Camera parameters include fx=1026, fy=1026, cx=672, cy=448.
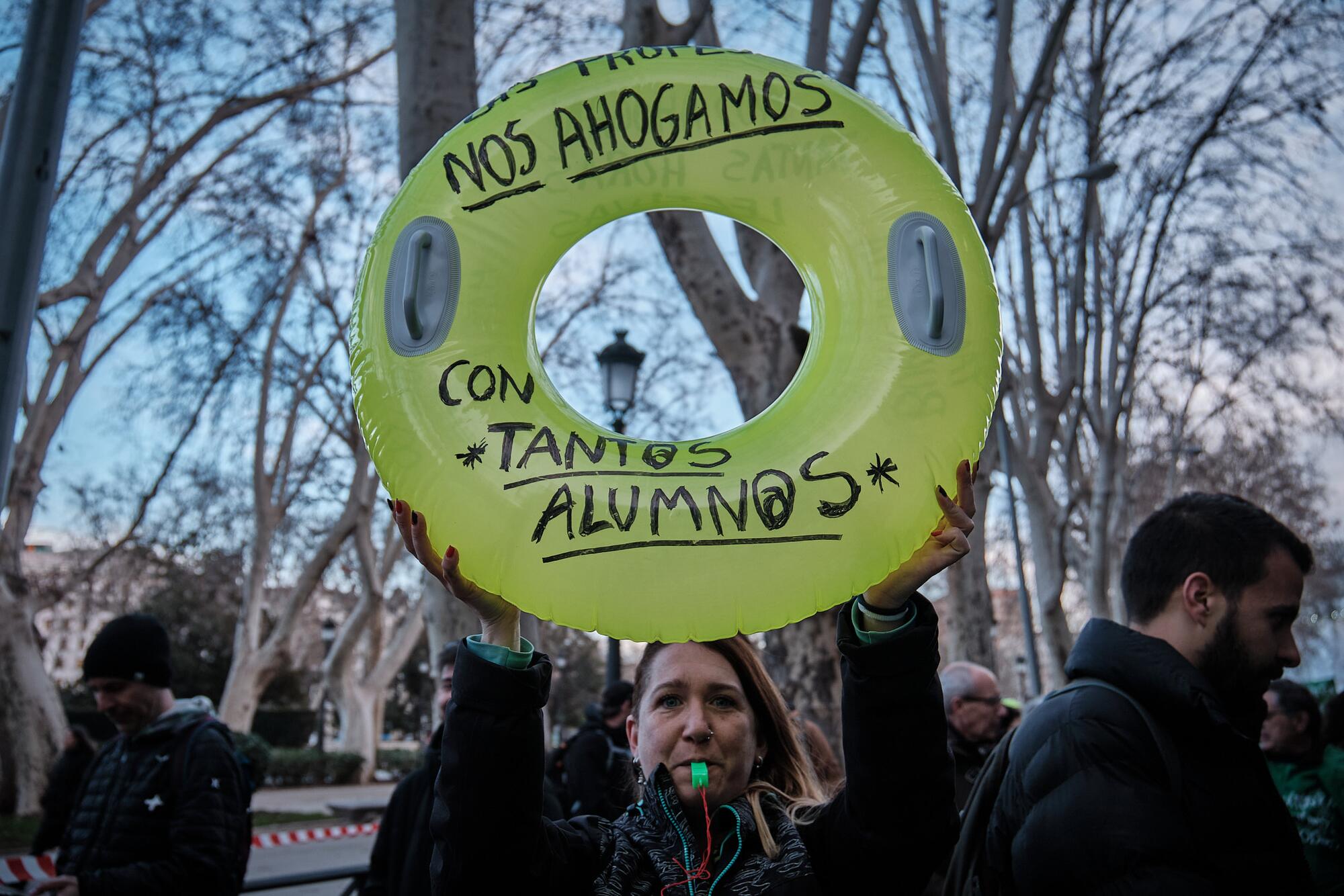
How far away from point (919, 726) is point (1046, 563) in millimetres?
10261

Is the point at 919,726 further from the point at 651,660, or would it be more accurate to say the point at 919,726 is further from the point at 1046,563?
the point at 1046,563

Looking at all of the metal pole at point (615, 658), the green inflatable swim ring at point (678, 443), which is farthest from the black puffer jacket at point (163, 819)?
the metal pole at point (615, 658)

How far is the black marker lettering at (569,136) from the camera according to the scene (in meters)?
1.77

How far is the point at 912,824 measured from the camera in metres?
1.57

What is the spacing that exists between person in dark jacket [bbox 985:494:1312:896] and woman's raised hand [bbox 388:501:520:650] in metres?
0.94

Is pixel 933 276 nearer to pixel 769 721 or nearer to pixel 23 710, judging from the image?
pixel 769 721

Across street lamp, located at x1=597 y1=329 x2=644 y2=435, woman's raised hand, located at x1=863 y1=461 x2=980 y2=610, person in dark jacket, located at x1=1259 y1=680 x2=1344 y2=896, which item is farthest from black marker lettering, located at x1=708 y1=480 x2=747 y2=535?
street lamp, located at x1=597 y1=329 x2=644 y2=435

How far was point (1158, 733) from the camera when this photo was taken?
5.69ft

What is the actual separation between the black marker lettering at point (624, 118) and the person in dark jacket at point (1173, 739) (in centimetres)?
125

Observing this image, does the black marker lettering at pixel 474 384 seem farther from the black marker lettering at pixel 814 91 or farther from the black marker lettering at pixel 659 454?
the black marker lettering at pixel 814 91

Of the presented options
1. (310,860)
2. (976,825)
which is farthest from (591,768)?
(310,860)

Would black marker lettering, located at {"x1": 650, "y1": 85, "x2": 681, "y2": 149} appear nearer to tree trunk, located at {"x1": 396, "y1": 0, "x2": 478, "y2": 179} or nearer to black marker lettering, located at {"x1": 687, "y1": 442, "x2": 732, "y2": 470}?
black marker lettering, located at {"x1": 687, "y1": 442, "x2": 732, "y2": 470}

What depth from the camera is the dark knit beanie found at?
10.3 ft

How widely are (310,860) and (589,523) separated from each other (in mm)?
10959
